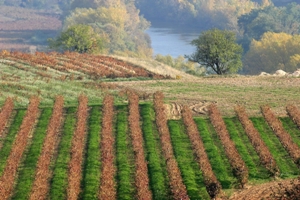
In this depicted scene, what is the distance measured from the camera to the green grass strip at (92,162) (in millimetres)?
30603

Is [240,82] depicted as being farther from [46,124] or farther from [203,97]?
[46,124]

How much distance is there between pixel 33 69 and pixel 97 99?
1564 centimetres

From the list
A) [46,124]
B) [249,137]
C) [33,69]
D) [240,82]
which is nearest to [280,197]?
[249,137]

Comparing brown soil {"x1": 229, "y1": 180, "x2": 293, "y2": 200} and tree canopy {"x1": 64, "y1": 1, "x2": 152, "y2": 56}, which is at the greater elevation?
brown soil {"x1": 229, "y1": 180, "x2": 293, "y2": 200}

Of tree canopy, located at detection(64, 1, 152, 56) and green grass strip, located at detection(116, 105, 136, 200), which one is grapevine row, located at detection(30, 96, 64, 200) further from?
tree canopy, located at detection(64, 1, 152, 56)

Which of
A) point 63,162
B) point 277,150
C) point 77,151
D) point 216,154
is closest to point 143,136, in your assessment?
point 77,151

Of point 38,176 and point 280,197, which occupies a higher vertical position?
point 280,197

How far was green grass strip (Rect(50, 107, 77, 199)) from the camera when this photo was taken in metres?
30.5

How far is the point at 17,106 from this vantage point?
151 ft

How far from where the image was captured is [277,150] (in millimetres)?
37000

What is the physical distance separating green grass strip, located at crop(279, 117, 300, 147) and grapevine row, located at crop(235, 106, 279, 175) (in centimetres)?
262

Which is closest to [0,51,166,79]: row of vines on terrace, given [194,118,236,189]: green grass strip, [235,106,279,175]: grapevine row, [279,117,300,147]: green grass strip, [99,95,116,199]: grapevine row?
[99,95,116,199]: grapevine row

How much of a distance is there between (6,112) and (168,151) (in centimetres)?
1554

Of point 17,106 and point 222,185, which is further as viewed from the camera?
point 17,106
